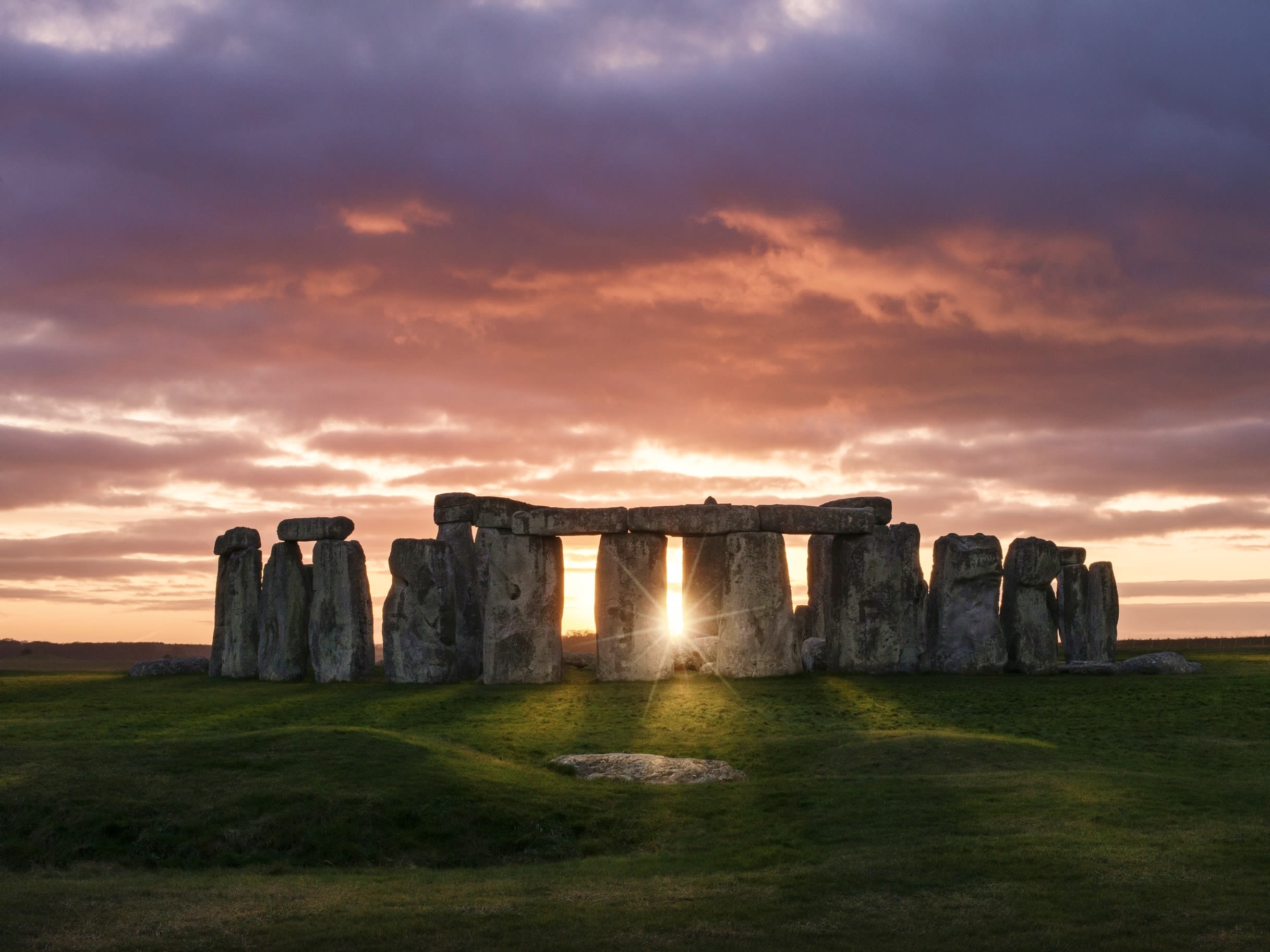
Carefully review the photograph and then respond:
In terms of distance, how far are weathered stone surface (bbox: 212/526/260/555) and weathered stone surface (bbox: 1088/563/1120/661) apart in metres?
26.0

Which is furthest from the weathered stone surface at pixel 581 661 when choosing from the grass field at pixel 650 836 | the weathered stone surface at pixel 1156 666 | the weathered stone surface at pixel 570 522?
the weathered stone surface at pixel 1156 666

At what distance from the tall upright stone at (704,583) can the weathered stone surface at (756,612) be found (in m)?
0.57

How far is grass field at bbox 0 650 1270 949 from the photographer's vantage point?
1411 centimetres

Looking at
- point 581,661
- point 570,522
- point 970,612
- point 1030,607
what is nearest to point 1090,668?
point 1030,607

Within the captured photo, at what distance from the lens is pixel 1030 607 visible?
3647cm

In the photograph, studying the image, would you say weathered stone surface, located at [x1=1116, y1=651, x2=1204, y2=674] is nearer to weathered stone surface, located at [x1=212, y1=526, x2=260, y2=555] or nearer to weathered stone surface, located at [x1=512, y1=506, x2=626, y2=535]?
weathered stone surface, located at [x1=512, y1=506, x2=626, y2=535]

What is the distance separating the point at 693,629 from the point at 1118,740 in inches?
516

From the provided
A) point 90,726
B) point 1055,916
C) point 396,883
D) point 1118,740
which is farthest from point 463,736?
point 1055,916

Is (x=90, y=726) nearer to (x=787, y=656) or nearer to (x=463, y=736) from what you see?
(x=463, y=736)

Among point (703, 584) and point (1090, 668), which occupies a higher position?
point (703, 584)

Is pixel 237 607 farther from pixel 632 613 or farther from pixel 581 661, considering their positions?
pixel 632 613

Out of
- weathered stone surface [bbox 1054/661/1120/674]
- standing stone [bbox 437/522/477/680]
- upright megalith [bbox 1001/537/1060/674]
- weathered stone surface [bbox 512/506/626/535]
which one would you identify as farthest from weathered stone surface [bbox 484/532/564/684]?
weathered stone surface [bbox 1054/661/1120/674]

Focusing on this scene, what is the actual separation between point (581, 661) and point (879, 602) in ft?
33.4

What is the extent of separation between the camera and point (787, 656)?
3531 cm
